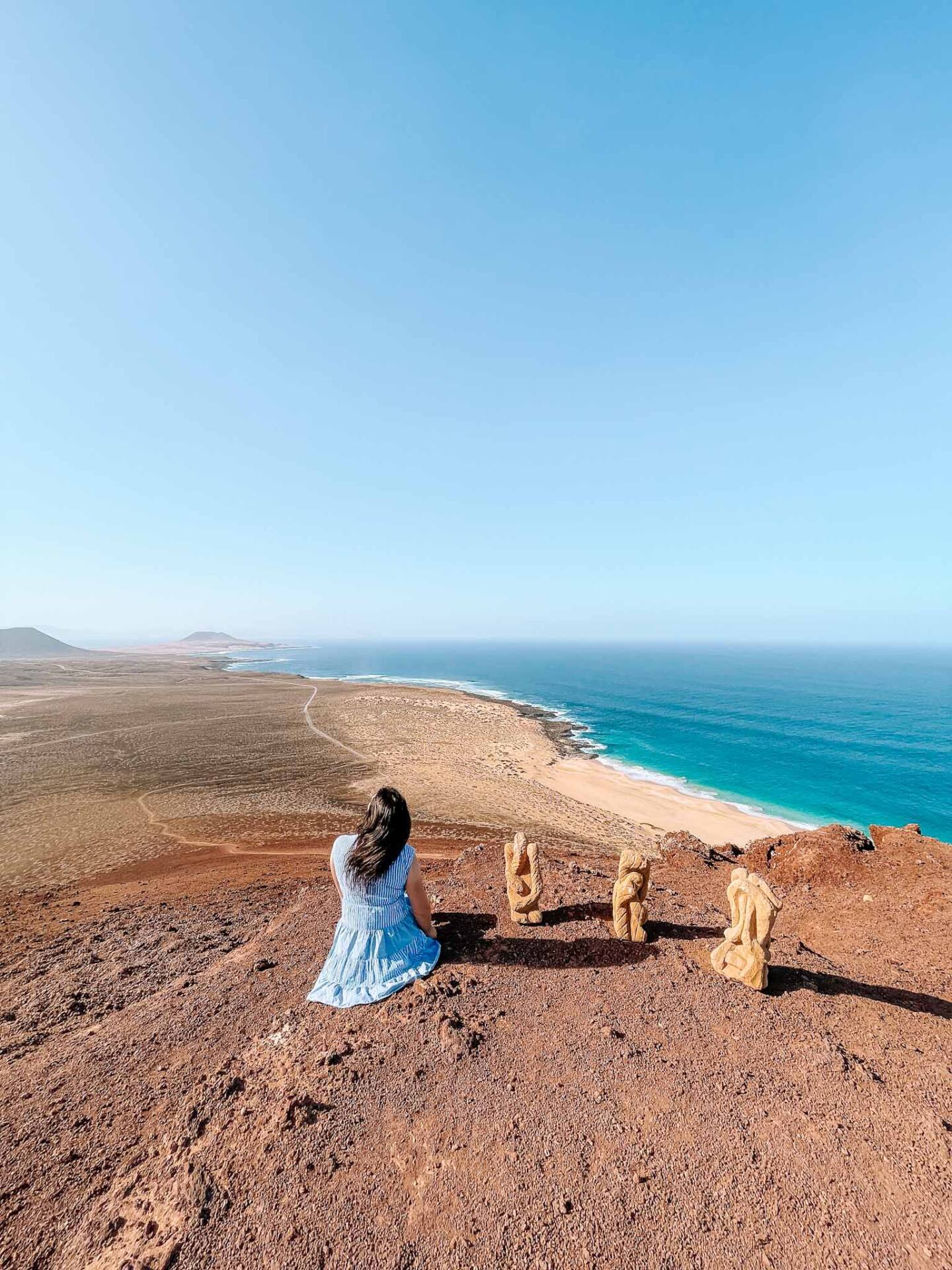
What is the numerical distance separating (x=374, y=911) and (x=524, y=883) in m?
3.30

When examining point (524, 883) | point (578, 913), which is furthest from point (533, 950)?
point (578, 913)

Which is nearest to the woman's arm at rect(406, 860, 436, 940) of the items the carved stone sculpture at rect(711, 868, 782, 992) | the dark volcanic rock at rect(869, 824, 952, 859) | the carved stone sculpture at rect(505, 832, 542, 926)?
the carved stone sculpture at rect(505, 832, 542, 926)

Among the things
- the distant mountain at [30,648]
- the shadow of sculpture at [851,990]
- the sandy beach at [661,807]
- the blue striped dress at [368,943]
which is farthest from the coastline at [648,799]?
the distant mountain at [30,648]

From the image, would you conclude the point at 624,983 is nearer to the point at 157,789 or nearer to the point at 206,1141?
the point at 206,1141

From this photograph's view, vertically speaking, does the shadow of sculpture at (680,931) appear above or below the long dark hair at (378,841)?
below

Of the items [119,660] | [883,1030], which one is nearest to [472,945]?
[883,1030]

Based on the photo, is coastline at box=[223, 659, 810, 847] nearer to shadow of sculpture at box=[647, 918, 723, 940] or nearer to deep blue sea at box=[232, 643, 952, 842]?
deep blue sea at box=[232, 643, 952, 842]

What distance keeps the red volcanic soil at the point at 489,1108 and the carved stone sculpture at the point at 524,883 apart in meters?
0.36

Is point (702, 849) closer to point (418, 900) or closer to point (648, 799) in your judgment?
point (418, 900)

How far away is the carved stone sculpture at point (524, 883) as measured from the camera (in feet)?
27.1

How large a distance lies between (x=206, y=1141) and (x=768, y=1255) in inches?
193

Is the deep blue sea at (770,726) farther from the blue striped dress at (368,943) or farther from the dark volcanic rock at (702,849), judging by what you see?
the blue striped dress at (368,943)

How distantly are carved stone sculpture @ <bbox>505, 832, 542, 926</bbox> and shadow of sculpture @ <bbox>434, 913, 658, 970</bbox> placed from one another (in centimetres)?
35

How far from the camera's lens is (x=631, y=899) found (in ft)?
25.3
